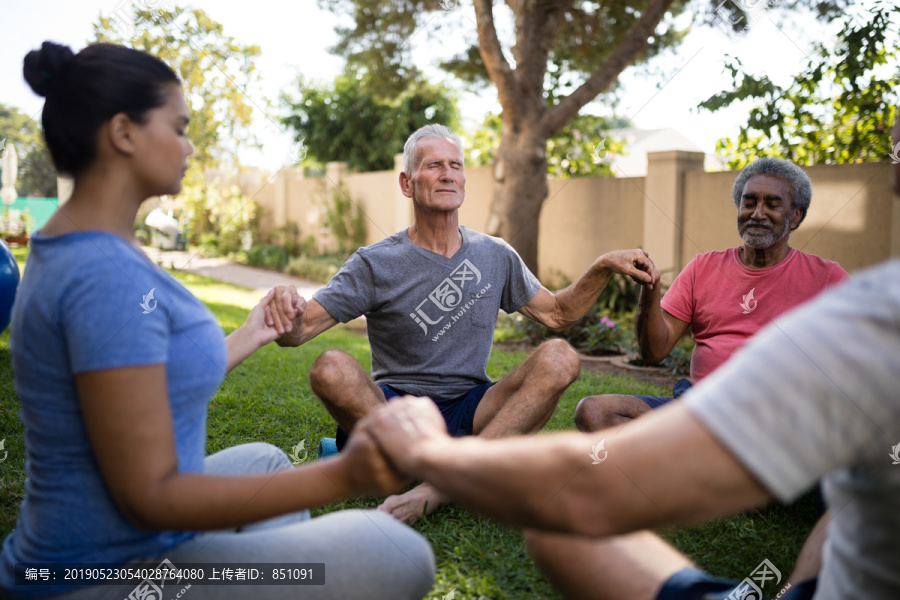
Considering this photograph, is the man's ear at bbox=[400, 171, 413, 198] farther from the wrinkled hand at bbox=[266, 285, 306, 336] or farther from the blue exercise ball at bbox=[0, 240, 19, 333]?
the blue exercise ball at bbox=[0, 240, 19, 333]

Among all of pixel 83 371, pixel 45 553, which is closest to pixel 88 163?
pixel 83 371

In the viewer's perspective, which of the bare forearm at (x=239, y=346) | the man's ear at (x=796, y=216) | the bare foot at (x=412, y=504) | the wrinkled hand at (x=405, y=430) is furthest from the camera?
the man's ear at (x=796, y=216)

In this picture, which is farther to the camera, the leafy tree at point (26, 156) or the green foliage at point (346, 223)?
the green foliage at point (346, 223)

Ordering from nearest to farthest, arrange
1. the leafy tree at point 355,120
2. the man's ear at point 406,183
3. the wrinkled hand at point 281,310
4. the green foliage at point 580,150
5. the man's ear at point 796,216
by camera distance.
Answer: the wrinkled hand at point 281,310, the man's ear at point 796,216, the man's ear at point 406,183, the green foliage at point 580,150, the leafy tree at point 355,120

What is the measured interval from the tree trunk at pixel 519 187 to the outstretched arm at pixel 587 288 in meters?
5.05

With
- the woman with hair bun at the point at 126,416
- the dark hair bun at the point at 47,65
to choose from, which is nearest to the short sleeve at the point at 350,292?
the woman with hair bun at the point at 126,416

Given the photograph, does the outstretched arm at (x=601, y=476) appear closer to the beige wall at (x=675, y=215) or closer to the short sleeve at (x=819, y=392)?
the short sleeve at (x=819, y=392)

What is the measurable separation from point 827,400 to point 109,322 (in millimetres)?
1120

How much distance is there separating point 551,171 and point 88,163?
911cm

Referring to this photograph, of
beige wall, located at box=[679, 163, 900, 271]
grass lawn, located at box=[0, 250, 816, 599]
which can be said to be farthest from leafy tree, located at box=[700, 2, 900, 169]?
grass lawn, located at box=[0, 250, 816, 599]

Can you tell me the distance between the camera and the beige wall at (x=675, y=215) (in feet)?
19.7

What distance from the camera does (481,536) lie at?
2.54m

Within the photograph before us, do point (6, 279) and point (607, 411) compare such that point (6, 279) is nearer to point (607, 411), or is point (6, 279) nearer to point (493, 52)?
point (607, 411)

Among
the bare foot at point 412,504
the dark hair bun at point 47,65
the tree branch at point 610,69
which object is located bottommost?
the bare foot at point 412,504
